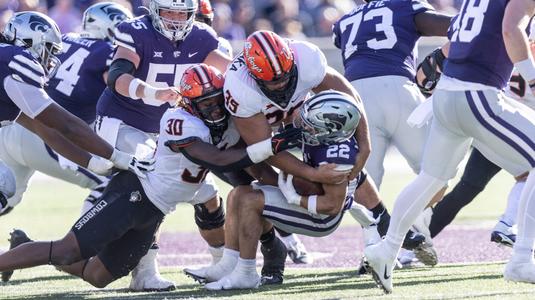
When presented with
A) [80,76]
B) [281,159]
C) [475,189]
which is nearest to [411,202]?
[281,159]

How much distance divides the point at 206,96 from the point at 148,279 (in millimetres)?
1197

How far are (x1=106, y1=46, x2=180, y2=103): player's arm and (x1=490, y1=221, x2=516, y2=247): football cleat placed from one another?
204 cm

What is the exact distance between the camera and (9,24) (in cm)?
638

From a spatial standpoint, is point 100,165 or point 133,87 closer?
point 100,165

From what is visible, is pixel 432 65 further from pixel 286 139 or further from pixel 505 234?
pixel 286 139

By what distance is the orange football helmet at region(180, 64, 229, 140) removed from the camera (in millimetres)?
5746

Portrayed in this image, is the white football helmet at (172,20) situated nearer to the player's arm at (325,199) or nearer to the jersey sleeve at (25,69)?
the jersey sleeve at (25,69)

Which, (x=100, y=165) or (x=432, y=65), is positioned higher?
(x=432, y=65)

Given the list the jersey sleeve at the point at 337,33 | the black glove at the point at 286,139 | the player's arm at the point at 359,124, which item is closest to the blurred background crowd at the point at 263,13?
the jersey sleeve at the point at 337,33

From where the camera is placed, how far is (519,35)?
5.07 meters

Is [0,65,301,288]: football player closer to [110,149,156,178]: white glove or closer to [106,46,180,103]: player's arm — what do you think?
[110,149,156,178]: white glove

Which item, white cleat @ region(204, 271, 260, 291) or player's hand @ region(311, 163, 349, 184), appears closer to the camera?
player's hand @ region(311, 163, 349, 184)

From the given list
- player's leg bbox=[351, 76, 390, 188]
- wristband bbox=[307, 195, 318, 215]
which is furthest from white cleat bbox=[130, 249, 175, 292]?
player's leg bbox=[351, 76, 390, 188]

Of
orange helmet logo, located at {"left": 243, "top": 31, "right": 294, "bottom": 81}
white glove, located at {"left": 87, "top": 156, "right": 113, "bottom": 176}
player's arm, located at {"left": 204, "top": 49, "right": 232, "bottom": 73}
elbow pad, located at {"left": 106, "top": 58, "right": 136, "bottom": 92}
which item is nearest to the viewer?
orange helmet logo, located at {"left": 243, "top": 31, "right": 294, "bottom": 81}
